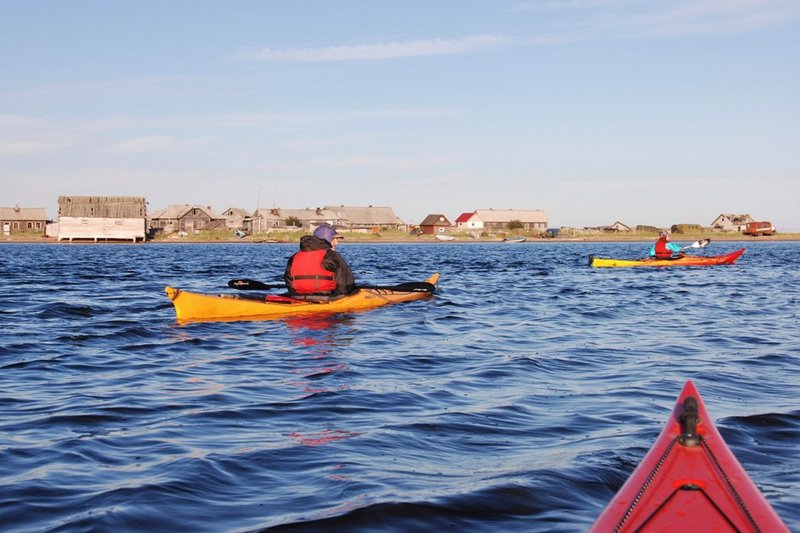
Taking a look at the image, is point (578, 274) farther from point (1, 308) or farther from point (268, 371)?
point (268, 371)

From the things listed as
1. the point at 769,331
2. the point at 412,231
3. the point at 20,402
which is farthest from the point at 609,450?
the point at 412,231

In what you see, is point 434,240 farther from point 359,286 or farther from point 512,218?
point 359,286

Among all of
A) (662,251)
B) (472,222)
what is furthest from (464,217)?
(662,251)

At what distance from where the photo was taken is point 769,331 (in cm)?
1337

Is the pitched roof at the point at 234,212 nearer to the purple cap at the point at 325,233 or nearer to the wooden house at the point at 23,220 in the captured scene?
the wooden house at the point at 23,220

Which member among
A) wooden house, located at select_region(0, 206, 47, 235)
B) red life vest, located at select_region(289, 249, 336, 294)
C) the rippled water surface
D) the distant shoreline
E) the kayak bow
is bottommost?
the rippled water surface

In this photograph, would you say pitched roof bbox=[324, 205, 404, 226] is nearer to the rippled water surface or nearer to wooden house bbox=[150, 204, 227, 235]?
wooden house bbox=[150, 204, 227, 235]

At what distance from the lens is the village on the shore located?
273ft

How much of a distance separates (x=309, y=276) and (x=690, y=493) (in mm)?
11367

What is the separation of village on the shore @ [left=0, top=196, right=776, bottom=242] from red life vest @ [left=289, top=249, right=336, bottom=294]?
72954 mm

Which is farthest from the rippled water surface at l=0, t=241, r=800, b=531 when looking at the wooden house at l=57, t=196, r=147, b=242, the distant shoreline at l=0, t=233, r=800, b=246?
the distant shoreline at l=0, t=233, r=800, b=246

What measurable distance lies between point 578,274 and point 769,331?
60.7 ft

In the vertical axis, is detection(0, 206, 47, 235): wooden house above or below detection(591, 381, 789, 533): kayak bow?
above

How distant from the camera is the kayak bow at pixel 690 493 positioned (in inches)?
129
